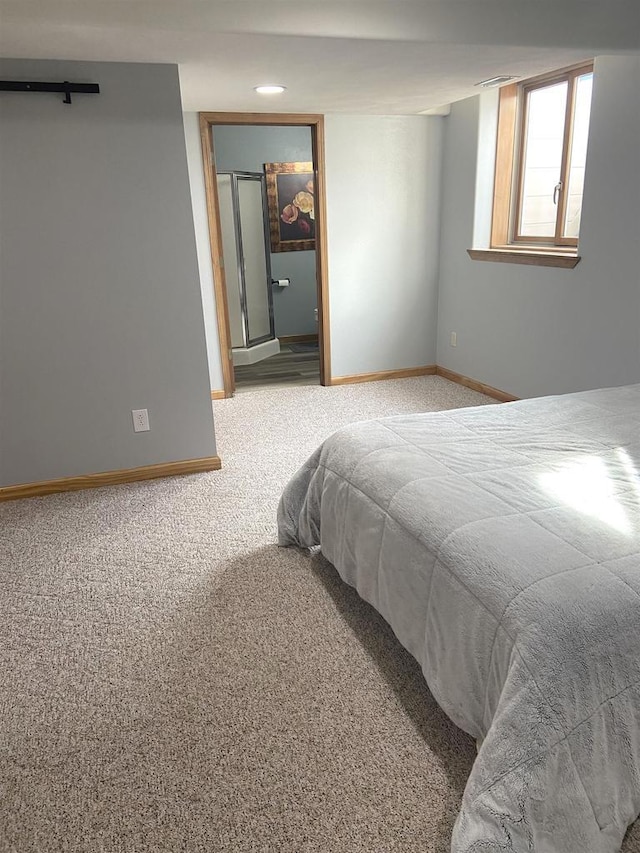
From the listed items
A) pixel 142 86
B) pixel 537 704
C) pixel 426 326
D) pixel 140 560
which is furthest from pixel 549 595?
pixel 426 326

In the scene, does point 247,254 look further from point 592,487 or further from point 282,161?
point 592,487

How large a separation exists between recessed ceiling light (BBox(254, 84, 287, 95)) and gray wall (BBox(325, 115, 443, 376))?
1.15 m

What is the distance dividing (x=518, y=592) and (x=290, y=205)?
6.11 metres

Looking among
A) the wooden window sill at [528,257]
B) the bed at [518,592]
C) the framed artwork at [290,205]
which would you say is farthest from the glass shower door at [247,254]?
the bed at [518,592]

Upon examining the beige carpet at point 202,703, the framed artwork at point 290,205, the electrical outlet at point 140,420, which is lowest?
the beige carpet at point 202,703

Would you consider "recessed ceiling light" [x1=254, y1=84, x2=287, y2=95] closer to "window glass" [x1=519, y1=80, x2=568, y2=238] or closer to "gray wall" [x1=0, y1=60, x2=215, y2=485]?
"gray wall" [x1=0, y1=60, x2=215, y2=485]

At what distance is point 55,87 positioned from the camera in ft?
8.66

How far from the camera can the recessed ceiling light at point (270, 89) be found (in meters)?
3.27

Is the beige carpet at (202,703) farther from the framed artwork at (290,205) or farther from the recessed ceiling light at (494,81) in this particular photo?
the framed artwork at (290,205)

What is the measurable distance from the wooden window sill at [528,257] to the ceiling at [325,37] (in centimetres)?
104

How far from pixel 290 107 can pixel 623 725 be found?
4.01 meters

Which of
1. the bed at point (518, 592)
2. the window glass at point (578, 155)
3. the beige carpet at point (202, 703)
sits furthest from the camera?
the window glass at point (578, 155)

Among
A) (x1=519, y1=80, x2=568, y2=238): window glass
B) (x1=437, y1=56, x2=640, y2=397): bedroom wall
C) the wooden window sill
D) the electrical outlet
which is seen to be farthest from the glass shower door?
the electrical outlet

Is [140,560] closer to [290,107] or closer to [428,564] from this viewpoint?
[428,564]
